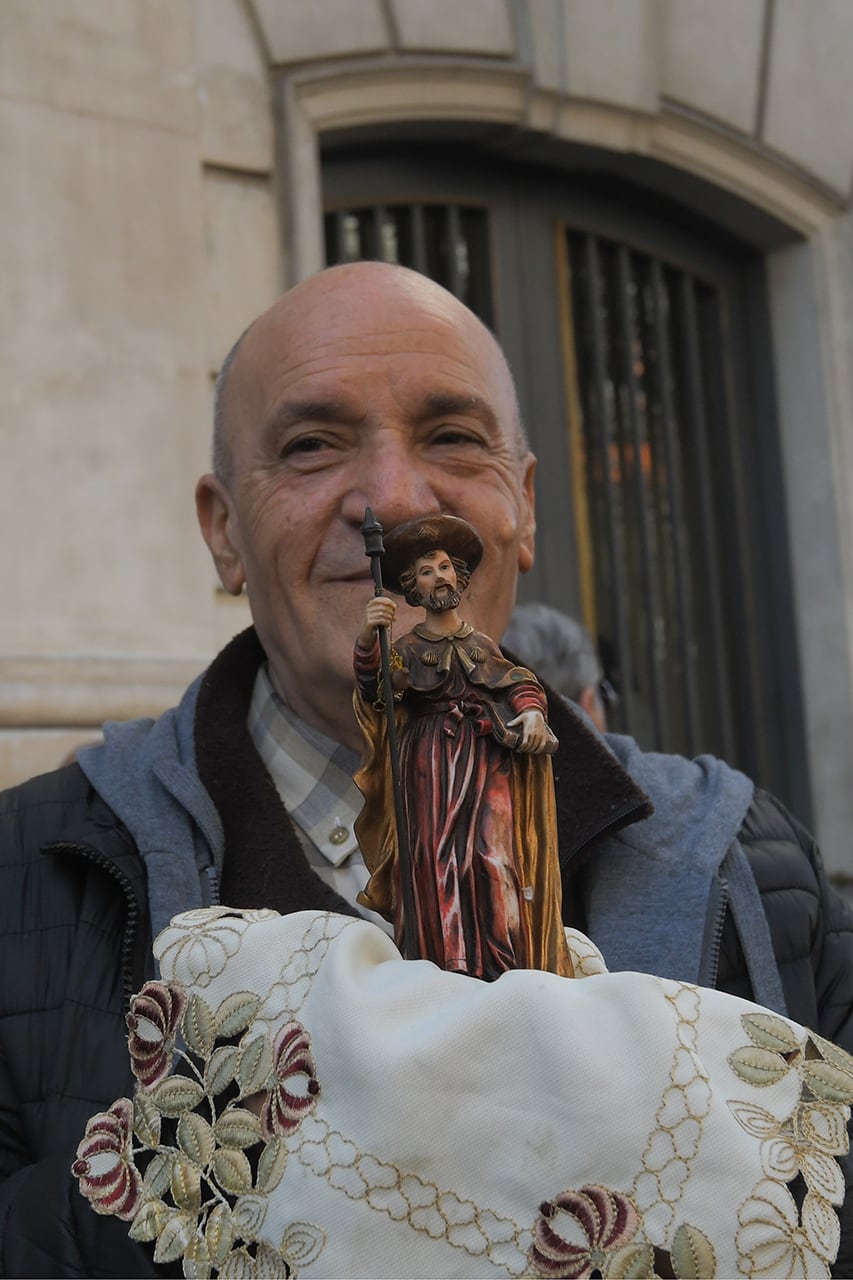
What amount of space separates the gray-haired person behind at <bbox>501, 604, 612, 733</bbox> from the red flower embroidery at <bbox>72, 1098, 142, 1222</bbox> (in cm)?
265

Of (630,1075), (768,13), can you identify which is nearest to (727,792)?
(630,1075)

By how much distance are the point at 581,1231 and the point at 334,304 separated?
1.36 m

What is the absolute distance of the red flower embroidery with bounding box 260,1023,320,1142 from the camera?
1.59 m

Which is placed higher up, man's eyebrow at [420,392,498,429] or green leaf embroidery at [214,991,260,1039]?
man's eyebrow at [420,392,498,429]

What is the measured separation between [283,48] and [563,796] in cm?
355

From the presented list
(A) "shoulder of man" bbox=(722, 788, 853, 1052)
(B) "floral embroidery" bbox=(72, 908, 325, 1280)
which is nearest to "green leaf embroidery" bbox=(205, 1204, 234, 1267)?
(B) "floral embroidery" bbox=(72, 908, 325, 1280)

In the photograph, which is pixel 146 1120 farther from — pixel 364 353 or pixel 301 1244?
pixel 364 353

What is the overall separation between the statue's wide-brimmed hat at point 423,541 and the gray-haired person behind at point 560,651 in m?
2.49

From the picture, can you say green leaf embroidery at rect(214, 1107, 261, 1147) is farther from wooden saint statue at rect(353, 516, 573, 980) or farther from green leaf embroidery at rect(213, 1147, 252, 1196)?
wooden saint statue at rect(353, 516, 573, 980)

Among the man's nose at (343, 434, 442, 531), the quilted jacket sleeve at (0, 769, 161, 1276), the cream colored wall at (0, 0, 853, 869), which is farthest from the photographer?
the cream colored wall at (0, 0, 853, 869)

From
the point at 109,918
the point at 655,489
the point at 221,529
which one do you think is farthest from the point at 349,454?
the point at 655,489

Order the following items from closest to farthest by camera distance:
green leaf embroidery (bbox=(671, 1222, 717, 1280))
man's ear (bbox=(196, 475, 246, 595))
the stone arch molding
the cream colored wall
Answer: green leaf embroidery (bbox=(671, 1222, 717, 1280)) < man's ear (bbox=(196, 475, 246, 595)) < the cream colored wall < the stone arch molding

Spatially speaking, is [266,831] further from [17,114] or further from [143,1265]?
[17,114]

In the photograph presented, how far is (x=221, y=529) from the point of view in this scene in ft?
8.59
